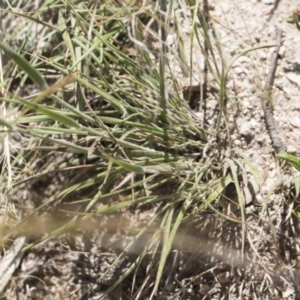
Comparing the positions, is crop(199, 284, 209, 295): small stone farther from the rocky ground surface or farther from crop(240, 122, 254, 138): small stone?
crop(240, 122, 254, 138): small stone

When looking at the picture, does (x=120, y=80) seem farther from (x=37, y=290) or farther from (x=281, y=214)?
(x=37, y=290)

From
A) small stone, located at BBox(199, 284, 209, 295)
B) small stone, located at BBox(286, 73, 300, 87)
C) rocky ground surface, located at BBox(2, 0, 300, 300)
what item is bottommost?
small stone, located at BBox(199, 284, 209, 295)

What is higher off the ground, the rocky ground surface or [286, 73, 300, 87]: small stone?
[286, 73, 300, 87]: small stone

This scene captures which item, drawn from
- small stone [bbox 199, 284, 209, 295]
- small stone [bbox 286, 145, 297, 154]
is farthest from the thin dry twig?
small stone [bbox 199, 284, 209, 295]

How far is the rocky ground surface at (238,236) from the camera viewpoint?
A: 150 centimetres

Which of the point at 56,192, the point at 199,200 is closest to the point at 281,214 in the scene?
the point at 199,200

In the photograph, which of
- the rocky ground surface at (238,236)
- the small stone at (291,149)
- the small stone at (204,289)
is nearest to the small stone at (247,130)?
the rocky ground surface at (238,236)

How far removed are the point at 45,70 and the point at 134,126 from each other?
0.38m

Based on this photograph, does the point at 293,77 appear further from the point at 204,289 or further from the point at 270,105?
the point at 204,289

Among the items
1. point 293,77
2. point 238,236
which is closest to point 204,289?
point 238,236

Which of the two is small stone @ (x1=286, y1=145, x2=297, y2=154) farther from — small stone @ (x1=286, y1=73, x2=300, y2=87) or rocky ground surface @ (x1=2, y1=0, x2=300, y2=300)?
small stone @ (x1=286, y1=73, x2=300, y2=87)

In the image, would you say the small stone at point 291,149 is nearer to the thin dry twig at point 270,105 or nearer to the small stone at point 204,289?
the thin dry twig at point 270,105

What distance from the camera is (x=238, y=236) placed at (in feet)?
5.00

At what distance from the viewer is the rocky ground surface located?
1.50m
